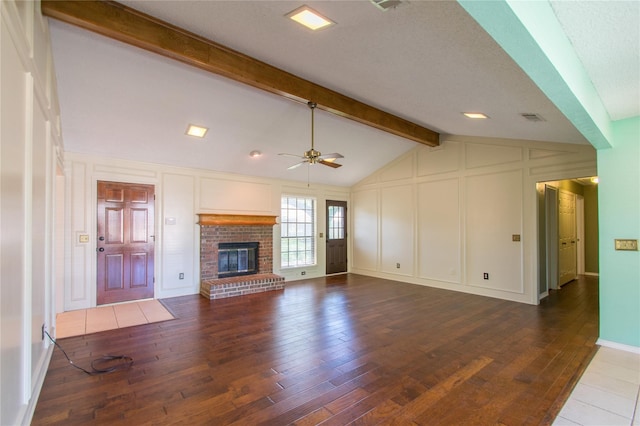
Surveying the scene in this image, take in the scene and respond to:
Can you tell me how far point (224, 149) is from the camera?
5598 mm

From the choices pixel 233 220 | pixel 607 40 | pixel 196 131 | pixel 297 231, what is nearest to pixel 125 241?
pixel 233 220

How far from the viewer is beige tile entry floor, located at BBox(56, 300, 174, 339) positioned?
4.05m

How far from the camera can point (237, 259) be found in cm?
667

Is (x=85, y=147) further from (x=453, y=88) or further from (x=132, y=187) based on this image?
(x=453, y=88)

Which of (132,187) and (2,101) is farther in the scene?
(132,187)

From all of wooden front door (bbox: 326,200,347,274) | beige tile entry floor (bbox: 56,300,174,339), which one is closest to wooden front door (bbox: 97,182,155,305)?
beige tile entry floor (bbox: 56,300,174,339)

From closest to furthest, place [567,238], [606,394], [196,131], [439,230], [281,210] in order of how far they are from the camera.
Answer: [606,394], [196,131], [439,230], [567,238], [281,210]

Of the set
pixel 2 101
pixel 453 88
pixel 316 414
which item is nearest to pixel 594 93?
pixel 453 88

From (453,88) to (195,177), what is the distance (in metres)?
4.80

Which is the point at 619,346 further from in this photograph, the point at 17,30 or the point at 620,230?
the point at 17,30

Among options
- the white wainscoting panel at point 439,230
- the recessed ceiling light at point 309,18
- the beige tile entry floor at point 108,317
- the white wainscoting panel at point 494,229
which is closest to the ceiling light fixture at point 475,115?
the white wainscoting panel at point 494,229

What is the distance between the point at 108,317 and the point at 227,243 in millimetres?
2424

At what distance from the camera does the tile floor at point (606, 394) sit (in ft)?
7.39

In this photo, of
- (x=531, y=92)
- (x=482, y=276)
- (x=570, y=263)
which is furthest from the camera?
(x=570, y=263)
